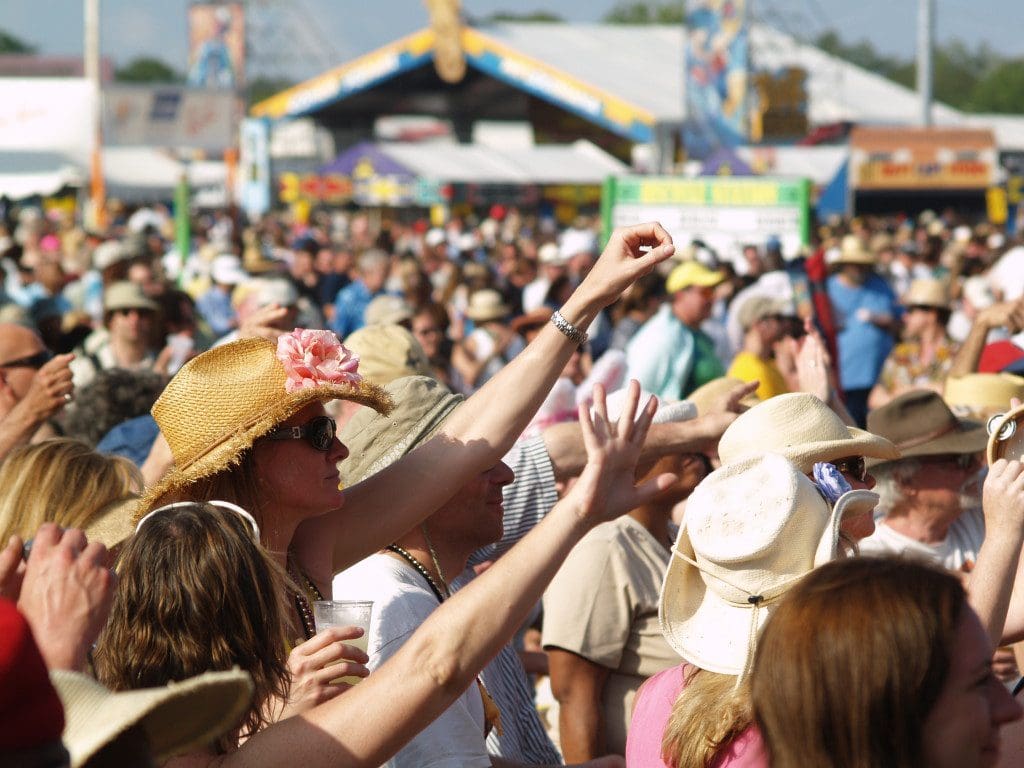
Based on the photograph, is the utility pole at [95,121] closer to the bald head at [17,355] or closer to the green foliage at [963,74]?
the bald head at [17,355]

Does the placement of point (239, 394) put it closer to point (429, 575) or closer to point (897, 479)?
point (429, 575)

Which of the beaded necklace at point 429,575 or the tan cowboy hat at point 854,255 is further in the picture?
the tan cowboy hat at point 854,255

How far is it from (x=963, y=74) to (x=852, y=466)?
13555cm


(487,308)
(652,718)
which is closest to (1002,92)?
(487,308)

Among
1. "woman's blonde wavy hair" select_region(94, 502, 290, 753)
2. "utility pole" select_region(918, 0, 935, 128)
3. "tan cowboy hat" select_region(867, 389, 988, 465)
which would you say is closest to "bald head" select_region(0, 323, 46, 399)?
"tan cowboy hat" select_region(867, 389, 988, 465)

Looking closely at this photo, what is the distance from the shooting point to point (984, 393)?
5.46 m

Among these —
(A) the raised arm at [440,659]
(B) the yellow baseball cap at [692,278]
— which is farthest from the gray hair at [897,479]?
(B) the yellow baseball cap at [692,278]

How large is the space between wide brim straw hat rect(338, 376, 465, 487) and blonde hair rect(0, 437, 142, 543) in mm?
545

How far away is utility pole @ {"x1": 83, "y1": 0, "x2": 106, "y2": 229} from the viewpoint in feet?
57.3

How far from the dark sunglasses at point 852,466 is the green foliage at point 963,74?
8449cm

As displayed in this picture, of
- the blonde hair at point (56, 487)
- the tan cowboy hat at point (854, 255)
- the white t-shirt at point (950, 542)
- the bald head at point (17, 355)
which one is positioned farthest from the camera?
the tan cowboy hat at point (854, 255)

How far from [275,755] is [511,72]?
104 ft

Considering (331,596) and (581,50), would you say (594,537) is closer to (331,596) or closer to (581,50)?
(331,596)

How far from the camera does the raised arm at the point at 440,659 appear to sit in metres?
2.12
